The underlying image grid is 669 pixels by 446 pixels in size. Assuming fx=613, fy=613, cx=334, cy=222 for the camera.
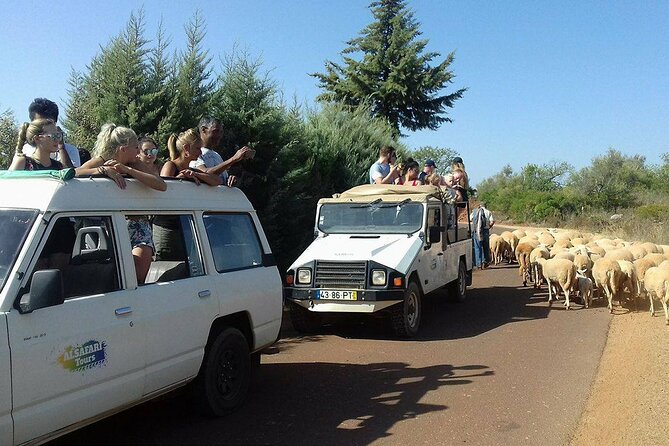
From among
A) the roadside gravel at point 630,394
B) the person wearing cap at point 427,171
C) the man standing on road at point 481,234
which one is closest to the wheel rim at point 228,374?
the roadside gravel at point 630,394

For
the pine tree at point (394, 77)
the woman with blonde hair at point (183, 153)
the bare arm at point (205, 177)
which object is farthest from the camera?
the pine tree at point (394, 77)

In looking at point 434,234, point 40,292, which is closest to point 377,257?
point 434,234

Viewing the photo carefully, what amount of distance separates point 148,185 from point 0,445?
2194 millimetres

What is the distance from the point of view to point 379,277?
8930mm

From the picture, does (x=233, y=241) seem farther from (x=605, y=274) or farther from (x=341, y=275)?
(x=605, y=274)

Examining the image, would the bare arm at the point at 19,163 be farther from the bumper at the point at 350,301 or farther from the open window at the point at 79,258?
the bumper at the point at 350,301

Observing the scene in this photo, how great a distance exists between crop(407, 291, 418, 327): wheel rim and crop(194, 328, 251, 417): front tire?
12.5 ft

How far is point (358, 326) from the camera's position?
33.3 ft

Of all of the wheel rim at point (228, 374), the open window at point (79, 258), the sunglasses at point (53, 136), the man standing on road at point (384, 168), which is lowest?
the wheel rim at point (228, 374)

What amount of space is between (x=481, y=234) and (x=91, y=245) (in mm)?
15064

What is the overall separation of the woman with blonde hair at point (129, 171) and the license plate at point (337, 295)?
4.22 m

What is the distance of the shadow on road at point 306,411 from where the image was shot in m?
5.14

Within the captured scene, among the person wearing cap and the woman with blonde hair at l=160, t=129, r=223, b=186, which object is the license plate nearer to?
the woman with blonde hair at l=160, t=129, r=223, b=186

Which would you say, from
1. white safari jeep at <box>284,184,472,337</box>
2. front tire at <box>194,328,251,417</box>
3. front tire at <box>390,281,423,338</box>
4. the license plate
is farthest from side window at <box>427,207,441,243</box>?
front tire at <box>194,328,251,417</box>
